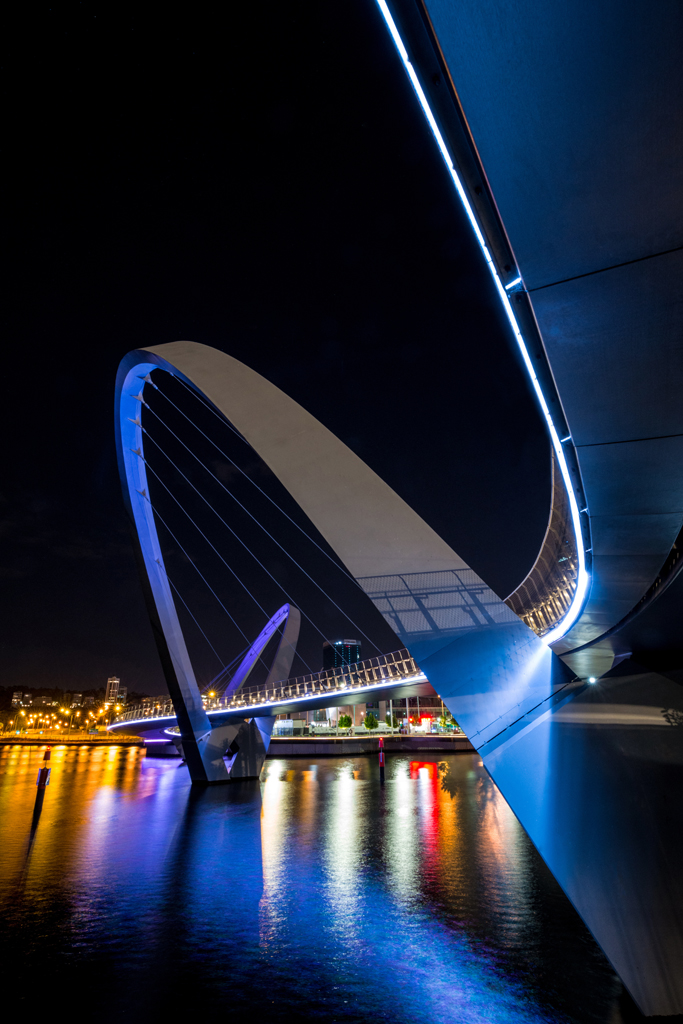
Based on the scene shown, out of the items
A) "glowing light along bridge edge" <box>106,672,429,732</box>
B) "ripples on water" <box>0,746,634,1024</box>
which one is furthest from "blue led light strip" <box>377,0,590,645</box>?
"glowing light along bridge edge" <box>106,672,429,732</box>

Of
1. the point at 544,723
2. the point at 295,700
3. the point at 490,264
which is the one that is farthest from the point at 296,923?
the point at 295,700

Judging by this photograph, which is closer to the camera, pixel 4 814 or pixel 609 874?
pixel 609 874

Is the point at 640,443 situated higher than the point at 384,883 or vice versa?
the point at 640,443

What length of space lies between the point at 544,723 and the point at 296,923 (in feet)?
15.0

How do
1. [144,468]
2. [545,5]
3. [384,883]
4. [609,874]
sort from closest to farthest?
[545,5], [609,874], [384,883], [144,468]

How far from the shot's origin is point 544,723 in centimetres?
531

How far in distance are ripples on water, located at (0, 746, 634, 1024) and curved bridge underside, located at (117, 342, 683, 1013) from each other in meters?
1.20

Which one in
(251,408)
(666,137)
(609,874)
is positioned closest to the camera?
→ (666,137)

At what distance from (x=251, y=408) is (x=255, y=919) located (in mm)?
6646

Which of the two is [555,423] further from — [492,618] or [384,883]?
[384,883]

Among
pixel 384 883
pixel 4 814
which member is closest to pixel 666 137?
pixel 384 883

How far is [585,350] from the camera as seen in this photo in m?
2.44

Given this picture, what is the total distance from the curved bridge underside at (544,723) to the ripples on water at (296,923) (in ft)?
3.93

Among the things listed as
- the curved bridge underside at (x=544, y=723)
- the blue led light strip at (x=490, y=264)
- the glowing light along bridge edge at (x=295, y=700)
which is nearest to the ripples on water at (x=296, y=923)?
the curved bridge underside at (x=544, y=723)
